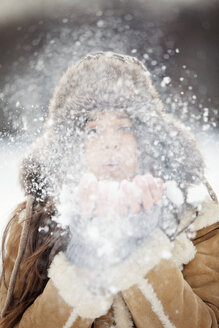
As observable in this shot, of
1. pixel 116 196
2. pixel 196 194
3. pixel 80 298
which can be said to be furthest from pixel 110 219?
pixel 196 194

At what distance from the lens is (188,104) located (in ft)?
1.94

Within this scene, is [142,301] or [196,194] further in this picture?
[196,194]

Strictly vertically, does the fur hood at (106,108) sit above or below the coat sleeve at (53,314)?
above

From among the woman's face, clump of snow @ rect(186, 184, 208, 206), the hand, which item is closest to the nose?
the woman's face

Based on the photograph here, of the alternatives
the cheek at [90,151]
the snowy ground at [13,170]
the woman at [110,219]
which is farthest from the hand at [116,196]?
the snowy ground at [13,170]

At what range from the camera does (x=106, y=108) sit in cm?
53

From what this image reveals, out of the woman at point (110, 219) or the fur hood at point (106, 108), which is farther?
the fur hood at point (106, 108)

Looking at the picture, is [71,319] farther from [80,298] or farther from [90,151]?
[90,151]

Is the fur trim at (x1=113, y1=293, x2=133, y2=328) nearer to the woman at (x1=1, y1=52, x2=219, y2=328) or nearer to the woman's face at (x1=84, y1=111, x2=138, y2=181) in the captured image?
the woman at (x1=1, y1=52, x2=219, y2=328)

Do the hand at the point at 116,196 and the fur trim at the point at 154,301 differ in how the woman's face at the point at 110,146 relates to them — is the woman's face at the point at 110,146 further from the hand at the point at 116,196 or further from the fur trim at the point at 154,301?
the fur trim at the point at 154,301

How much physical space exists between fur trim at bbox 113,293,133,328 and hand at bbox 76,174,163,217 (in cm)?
19

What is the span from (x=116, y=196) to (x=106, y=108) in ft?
0.70

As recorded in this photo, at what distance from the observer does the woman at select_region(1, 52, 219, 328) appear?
0.42 meters

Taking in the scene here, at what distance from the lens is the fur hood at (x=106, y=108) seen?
545 millimetres
